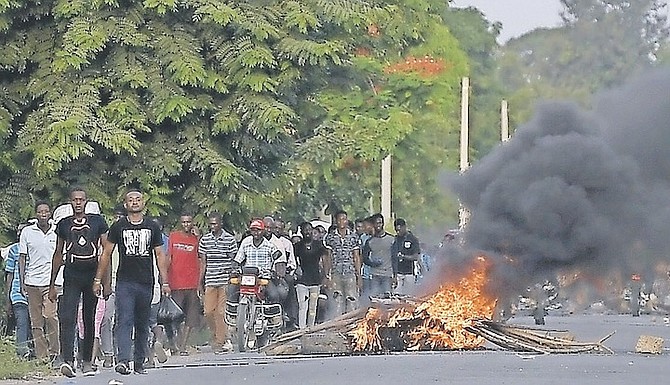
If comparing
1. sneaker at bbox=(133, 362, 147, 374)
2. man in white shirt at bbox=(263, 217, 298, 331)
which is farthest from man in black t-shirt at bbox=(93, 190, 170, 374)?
man in white shirt at bbox=(263, 217, 298, 331)

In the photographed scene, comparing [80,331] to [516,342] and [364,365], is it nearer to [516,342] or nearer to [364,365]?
[364,365]

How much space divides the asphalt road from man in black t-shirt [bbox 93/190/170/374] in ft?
1.42

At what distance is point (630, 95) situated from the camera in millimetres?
18547

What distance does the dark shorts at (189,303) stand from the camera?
1919 centimetres

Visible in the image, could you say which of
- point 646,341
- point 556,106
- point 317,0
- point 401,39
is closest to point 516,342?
point 646,341

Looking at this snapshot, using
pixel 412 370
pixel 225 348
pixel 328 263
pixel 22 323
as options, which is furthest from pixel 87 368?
pixel 328 263

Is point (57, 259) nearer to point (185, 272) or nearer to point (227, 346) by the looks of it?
point (185, 272)

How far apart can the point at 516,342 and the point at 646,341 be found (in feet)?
5.67

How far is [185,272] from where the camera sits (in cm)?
1903

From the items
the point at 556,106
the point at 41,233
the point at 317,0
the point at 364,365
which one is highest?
the point at 317,0

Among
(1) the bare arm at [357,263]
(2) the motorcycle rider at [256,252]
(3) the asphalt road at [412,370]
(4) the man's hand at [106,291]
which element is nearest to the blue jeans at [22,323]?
(3) the asphalt road at [412,370]

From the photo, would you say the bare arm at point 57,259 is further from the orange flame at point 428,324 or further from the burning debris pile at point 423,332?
the orange flame at point 428,324

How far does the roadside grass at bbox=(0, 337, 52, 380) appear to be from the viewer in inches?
571

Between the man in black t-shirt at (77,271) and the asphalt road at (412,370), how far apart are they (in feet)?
1.21
